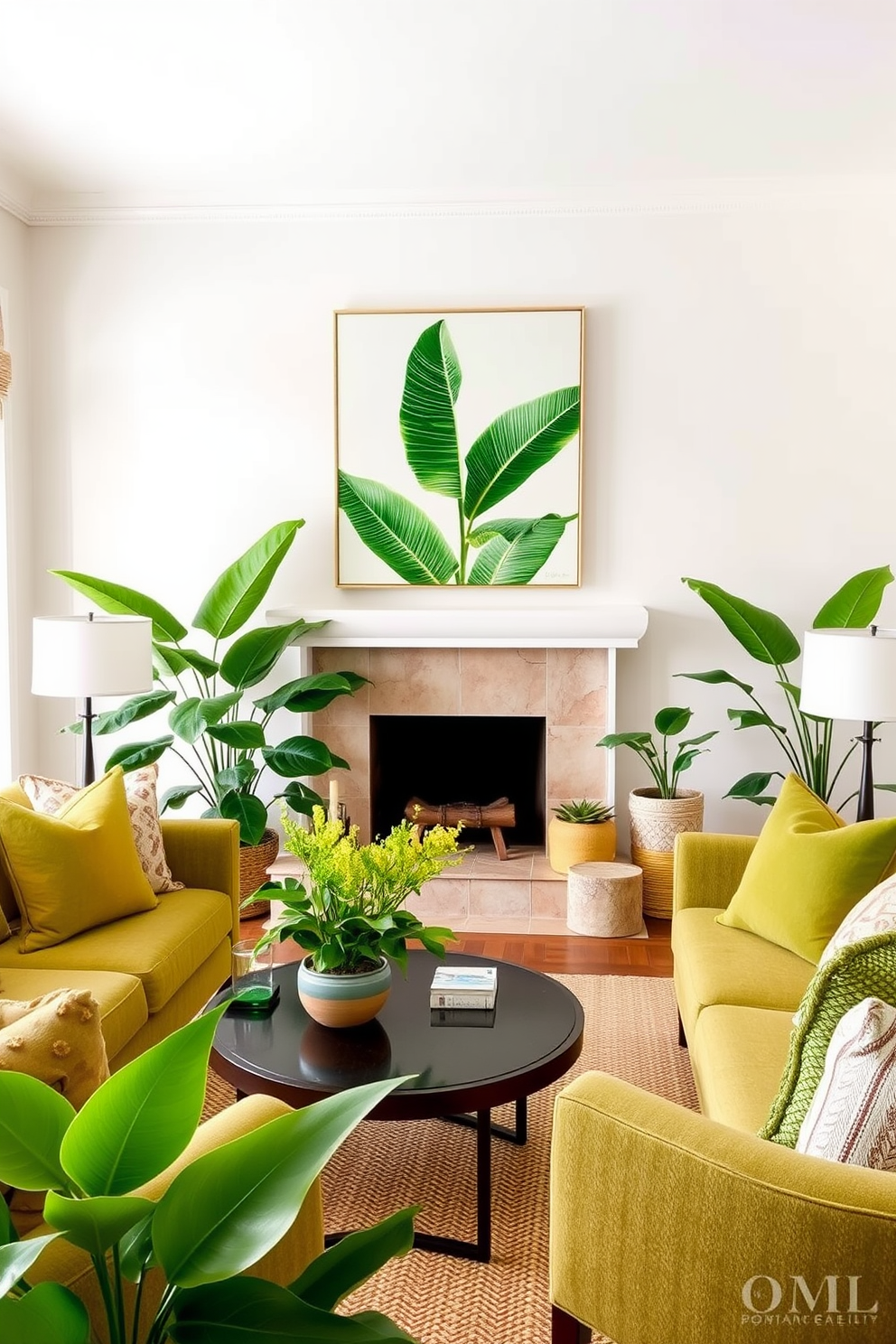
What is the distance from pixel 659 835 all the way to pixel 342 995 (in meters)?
2.31

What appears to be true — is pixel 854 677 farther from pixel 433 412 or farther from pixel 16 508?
pixel 16 508

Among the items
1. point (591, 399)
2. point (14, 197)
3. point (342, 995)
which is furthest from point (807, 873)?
point (14, 197)

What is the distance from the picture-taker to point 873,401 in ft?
14.7

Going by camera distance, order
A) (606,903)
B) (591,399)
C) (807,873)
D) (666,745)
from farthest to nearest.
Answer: (591,399), (666,745), (606,903), (807,873)

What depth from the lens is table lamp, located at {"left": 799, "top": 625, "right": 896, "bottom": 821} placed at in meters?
2.90

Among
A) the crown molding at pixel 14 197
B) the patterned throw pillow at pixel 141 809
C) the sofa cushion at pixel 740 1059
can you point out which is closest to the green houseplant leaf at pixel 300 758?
the patterned throw pillow at pixel 141 809

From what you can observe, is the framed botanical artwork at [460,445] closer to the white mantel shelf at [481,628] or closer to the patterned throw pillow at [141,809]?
the white mantel shelf at [481,628]

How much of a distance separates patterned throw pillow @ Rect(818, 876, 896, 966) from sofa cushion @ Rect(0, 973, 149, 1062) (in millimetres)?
1533

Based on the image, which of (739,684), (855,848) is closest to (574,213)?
(739,684)

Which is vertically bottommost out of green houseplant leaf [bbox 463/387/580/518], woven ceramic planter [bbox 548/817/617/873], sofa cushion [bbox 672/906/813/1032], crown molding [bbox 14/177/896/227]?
woven ceramic planter [bbox 548/817/617/873]

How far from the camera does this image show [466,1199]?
231 cm

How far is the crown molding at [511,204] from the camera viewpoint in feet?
14.5

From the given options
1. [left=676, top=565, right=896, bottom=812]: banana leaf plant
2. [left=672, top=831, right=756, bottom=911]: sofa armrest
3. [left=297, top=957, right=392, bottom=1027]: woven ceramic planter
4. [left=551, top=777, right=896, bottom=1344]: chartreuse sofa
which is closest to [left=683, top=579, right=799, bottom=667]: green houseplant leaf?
[left=676, top=565, right=896, bottom=812]: banana leaf plant

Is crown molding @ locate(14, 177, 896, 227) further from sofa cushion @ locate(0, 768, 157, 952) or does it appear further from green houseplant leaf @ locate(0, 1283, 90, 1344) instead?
green houseplant leaf @ locate(0, 1283, 90, 1344)
